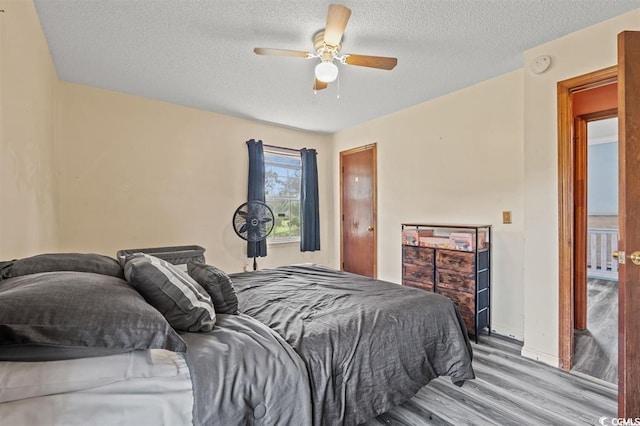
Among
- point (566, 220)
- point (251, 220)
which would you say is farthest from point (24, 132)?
point (566, 220)

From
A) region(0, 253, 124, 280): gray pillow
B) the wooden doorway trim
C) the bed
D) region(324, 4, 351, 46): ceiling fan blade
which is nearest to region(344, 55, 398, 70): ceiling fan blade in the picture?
region(324, 4, 351, 46): ceiling fan blade

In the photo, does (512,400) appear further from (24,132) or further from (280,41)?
(24,132)

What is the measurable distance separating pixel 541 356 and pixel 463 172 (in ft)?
5.58

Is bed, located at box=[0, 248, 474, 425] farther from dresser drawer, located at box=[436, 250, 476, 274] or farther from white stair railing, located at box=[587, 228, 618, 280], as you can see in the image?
white stair railing, located at box=[587, 228, 618, 280]

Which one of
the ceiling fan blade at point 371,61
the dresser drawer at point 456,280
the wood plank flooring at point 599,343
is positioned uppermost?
the ceiling fan blade at point 371,61

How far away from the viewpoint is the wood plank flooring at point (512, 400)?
1.65 metres

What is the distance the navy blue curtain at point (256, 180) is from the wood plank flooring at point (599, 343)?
125 inches

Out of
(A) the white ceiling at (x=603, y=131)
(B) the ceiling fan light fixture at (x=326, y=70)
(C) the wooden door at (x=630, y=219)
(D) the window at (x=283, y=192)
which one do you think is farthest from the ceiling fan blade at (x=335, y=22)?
(A) the white ceiling at (x=603, y=131)

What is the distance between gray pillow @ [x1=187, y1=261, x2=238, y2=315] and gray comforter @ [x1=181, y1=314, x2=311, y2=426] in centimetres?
29

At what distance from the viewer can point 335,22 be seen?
5.74 feet

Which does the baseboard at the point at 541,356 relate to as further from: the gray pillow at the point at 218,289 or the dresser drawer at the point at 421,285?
the gray pillow at the point at 218,289

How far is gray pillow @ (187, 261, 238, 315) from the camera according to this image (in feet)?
4.91

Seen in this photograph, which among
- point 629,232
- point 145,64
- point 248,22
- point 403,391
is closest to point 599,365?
point 629,232

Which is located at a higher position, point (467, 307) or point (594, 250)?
point (594, 250)
